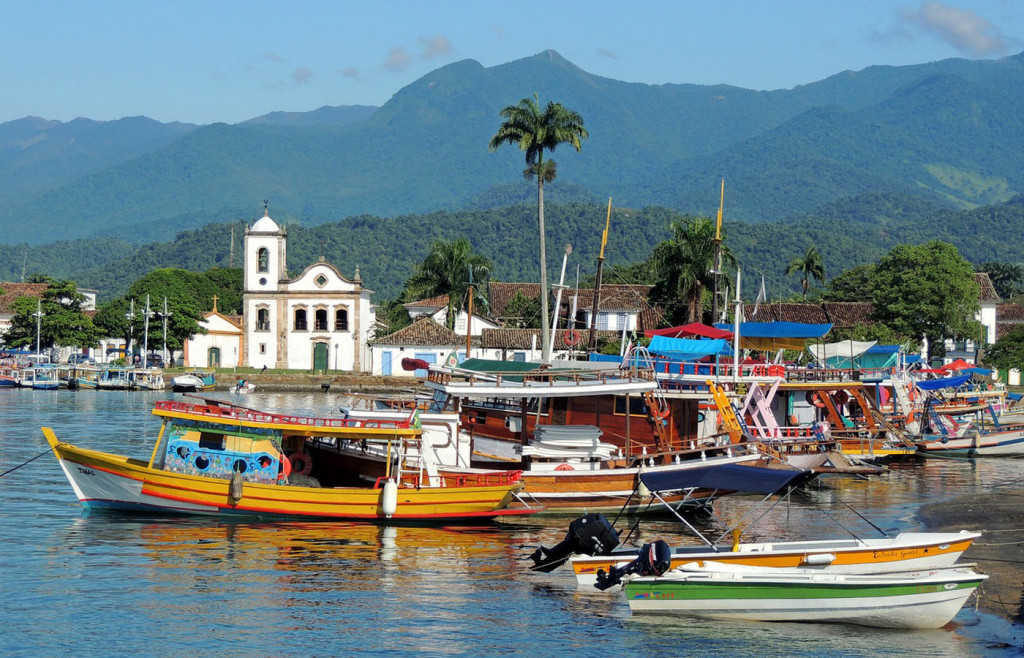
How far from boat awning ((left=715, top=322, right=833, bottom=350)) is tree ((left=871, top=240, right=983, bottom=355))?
39024 mm

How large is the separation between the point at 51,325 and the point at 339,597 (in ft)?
255

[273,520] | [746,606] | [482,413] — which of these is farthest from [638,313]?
[746,606]

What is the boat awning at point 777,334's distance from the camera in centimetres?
3959

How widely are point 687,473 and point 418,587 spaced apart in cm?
508

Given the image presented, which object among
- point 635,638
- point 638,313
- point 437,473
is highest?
point 638,313

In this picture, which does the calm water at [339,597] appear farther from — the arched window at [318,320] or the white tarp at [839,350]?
the arched window at [318,320]

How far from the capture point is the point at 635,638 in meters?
17.7

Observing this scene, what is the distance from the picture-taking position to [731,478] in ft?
68.1

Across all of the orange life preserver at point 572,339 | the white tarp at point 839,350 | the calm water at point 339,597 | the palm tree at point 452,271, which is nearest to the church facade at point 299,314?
the palm tree at point 452,271

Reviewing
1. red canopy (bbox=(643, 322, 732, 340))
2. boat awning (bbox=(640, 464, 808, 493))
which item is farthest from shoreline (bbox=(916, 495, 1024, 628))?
red canopy (bbox=(643, 322, 732, 340))

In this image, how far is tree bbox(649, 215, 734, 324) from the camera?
221 ft

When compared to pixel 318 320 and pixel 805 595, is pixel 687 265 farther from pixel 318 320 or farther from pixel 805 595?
pixel 805 595

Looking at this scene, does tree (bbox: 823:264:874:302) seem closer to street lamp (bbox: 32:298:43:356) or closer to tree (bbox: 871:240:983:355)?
tree (bbox: 871:240:983:355)

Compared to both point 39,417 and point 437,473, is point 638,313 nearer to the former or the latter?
point 39,417
